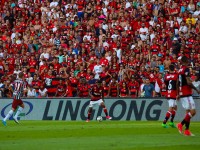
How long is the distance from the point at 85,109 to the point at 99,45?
189 inches

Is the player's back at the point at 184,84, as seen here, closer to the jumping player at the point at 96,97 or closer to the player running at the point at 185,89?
Answer: the player running at the point at 185,89

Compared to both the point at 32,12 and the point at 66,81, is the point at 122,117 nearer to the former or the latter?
the point at 66,81

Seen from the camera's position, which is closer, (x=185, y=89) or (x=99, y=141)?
(x=99, y=141)

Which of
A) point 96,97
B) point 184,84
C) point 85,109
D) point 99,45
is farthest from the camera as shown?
point 99,45

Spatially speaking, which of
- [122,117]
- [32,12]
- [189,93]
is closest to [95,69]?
[122,117]

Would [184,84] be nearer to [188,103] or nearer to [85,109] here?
[188,103]

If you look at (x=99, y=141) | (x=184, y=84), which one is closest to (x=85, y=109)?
(x=184, y=84)

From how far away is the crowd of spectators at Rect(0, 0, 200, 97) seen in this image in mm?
34969

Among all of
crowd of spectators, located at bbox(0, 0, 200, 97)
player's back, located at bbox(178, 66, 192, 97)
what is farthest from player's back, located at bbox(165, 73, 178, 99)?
crowd of spectators, located at bbox(0, 0, 200, 97)

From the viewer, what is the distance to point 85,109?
34875 millimetres

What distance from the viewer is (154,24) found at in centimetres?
3784

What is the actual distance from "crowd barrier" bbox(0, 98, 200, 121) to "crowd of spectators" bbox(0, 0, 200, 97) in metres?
0.68

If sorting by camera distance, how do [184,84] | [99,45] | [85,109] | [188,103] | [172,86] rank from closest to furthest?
[188,103], [184,84], [172,86], [85,109], [99,45]

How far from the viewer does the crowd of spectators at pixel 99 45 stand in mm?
34969
